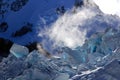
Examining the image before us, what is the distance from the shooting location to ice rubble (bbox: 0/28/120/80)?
23.9 m

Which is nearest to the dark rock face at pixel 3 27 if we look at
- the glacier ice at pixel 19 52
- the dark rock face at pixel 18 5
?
the dark rock face at pixel 18 5

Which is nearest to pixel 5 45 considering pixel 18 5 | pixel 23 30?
pixel 23 30

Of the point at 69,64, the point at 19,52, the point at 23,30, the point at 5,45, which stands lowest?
the point at 69,64

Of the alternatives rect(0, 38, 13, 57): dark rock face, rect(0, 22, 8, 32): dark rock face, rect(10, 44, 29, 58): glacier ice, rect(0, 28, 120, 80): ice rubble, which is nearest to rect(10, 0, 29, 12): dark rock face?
rect(0, 22, 8, 32): dark rock face

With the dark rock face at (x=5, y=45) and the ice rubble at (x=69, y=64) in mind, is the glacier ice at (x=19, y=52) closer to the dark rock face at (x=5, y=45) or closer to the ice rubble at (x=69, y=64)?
the ice rubble at (x=69, y=64)

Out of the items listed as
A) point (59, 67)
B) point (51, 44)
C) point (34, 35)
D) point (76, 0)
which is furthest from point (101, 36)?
point (76, 0)

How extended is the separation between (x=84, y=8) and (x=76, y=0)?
2702 mm

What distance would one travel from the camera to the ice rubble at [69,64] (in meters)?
23.9

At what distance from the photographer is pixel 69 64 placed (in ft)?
98.3

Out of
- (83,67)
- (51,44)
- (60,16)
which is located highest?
(60,16)

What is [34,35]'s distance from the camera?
85250mm

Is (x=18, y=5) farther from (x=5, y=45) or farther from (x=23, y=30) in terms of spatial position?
(x=5, y=45)

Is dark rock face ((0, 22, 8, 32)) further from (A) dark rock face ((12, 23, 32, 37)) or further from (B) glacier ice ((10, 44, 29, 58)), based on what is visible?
(B) glacier ice ((10, 44, 29, 58))

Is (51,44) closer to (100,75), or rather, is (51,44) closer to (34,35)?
(34,35)
